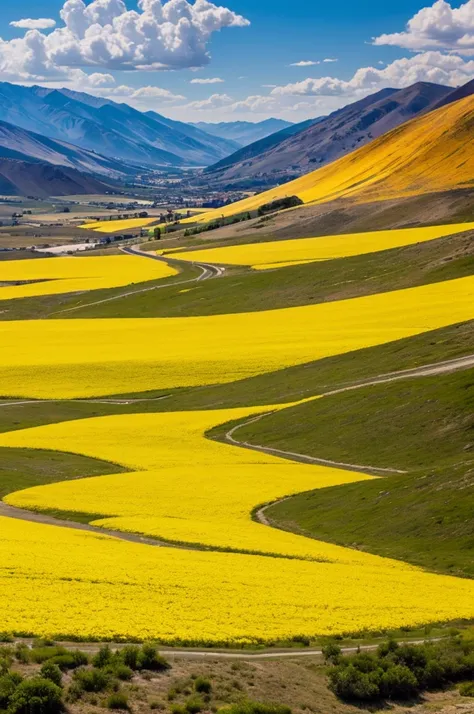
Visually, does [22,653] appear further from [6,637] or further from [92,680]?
[92,680]

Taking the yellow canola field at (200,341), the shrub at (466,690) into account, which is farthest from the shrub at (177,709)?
the yellow canola field at (200,341)

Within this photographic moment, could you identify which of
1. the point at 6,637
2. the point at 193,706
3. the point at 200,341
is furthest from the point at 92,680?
the point at 200,341

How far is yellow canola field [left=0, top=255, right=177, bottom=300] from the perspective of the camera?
15600 centimetres

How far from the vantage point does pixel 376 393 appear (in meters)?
69.7

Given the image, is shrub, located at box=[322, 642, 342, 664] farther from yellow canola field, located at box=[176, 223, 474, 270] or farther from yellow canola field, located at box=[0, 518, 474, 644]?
yellow canola field, located at box=[176, 223, 474, 270]

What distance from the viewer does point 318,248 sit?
16875 cm

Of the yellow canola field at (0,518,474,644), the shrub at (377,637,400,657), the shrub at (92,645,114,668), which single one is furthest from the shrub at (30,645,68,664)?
the shrub at (377,637,400,657)

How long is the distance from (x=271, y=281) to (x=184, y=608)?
107 meters

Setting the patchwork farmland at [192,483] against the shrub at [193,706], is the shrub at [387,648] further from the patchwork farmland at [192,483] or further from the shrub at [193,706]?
the shrub at [193,706]

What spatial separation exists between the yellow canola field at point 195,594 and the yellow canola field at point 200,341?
47177 millimetres

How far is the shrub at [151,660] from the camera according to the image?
25125 mm

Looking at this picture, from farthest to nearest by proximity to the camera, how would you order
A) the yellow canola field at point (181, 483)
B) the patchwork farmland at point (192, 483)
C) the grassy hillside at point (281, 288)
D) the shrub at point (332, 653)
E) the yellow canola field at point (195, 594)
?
1. the grassy hillside at point (281, 288)
2. the yellow canola field at point (181, 483)
3. the patchwork farmland at point (192, 483)
4. the yellow canola field at point (195, 594)
5. the shrub at point (332, 653)

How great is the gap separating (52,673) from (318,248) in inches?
5831

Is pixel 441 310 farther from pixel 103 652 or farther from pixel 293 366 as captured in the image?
pixel 103 652
